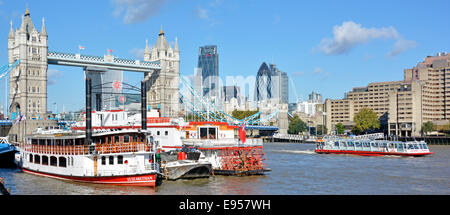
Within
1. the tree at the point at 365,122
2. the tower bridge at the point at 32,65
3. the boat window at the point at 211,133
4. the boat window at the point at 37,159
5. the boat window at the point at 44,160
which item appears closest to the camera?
the boat window at the point at 44,160

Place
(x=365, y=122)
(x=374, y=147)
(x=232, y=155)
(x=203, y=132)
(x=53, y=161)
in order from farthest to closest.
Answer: (x=365, y=122) < (x=374, y=147) < (x=203, y=132) < (x=232, y=155) < (x=53, y=161)

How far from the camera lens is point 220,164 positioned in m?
33.3

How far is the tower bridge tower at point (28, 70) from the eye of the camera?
79812mm

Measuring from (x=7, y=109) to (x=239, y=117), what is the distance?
275ft

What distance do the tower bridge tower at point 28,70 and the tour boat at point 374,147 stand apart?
4750 centimetres

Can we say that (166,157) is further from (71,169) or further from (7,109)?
(7,109)

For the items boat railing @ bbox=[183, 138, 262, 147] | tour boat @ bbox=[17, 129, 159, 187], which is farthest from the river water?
boat railing @ bbox=[183, 138, 262, 147]

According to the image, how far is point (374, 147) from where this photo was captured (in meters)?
55.5

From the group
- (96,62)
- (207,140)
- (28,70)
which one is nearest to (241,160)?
(207,140)

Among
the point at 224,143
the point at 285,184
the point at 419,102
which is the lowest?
the point at 285,184

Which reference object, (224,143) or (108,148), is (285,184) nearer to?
(224,143)

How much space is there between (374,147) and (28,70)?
58.2m

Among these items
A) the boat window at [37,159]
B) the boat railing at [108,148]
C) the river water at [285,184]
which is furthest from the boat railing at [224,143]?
the boat window at [37,159]

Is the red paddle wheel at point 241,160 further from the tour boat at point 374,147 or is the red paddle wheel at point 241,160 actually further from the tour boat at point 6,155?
the tour boat at point 374,147
